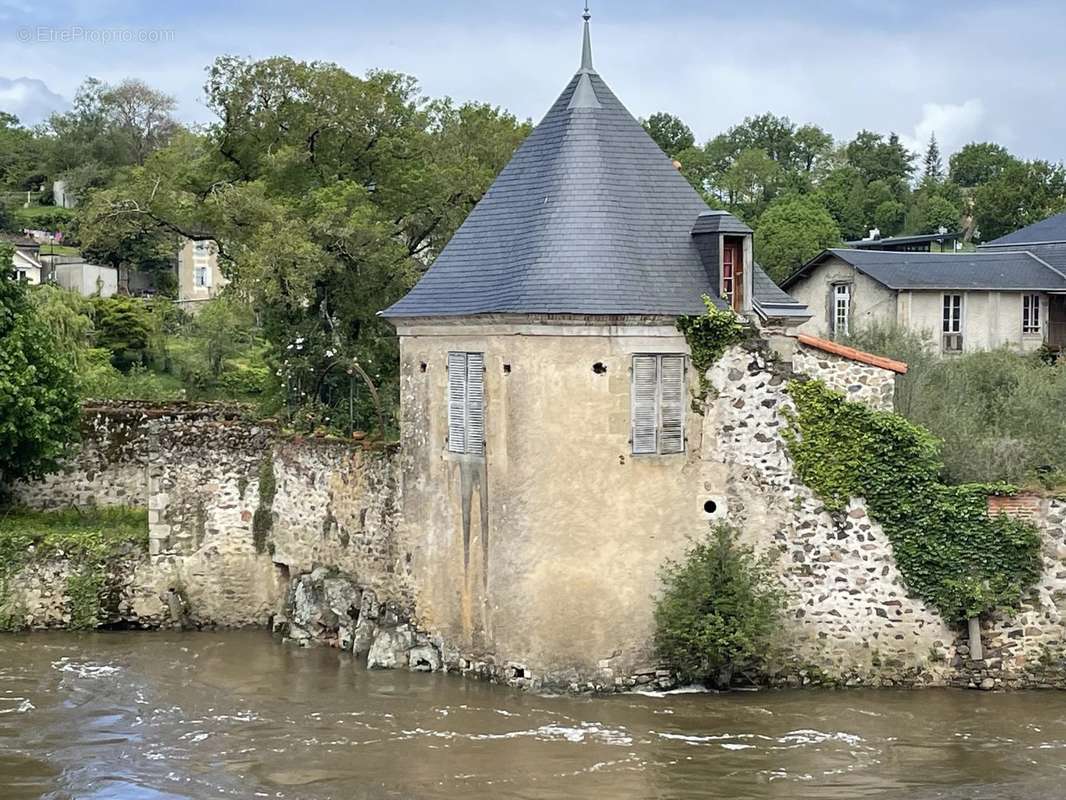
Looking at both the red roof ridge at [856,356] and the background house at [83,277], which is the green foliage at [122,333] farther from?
the red roof ridge at [856,356]

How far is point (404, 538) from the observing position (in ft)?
62.6

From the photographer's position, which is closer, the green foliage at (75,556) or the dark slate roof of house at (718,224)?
the dark slate roof of house at (718,224)

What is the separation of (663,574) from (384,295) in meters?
12.2

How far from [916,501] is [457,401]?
5.95 meters

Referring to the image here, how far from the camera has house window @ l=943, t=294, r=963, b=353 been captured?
29297mm

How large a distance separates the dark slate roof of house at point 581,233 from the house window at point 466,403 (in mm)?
692

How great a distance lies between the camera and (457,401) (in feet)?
59.1

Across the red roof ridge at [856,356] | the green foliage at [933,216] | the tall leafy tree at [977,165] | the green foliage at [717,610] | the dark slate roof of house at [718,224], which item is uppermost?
the tall leafy tree at [977,165]

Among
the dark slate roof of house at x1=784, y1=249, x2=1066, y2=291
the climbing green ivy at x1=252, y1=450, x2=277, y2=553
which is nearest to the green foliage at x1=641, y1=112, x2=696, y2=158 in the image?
the dark slate roof of house at x1=784, y1=249, x2=1066, y2=291

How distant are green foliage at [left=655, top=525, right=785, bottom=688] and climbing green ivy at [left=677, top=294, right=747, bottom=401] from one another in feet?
7.01

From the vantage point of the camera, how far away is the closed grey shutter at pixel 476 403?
1756 centimetres

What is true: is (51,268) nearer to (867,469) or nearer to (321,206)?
(321,206)

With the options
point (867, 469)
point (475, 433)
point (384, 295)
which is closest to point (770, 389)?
point (867, 469)

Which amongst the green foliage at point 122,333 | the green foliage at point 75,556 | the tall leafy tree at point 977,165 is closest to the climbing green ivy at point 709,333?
the green foliage at point 75,556
